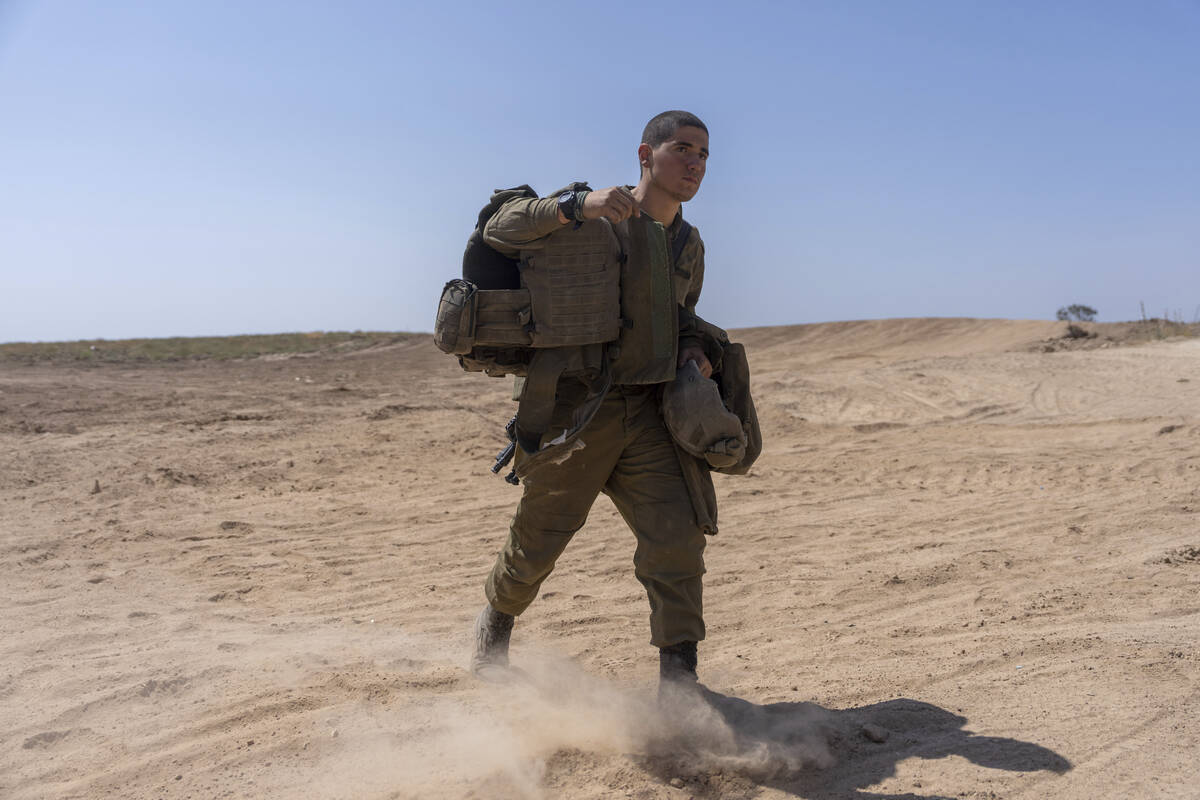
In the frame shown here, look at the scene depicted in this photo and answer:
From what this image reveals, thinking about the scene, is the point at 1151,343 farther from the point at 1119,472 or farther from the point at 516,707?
the point at 516,707

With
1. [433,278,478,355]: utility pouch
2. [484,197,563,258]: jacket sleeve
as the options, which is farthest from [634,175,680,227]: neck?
[433,278,478,355]: utility pouch

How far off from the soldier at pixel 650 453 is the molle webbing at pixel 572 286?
53 millimetres

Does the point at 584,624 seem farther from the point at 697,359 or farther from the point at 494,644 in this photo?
the point at 697,359

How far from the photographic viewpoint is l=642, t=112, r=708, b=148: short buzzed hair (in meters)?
3.21

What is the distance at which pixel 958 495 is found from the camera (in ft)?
24.5

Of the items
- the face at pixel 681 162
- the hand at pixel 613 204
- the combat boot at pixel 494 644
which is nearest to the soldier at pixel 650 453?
the face at pixel 681 162

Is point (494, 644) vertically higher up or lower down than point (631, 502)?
lower down

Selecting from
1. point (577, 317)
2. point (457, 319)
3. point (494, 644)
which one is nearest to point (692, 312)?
point (577, 317)

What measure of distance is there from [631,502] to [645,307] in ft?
2.44

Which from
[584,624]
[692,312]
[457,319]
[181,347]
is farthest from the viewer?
[181,347]

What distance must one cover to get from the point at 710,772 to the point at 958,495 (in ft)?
17.4

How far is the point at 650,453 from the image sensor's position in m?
3.39

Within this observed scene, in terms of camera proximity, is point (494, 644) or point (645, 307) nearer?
point (645, 307)

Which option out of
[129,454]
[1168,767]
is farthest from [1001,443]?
[129,454]
